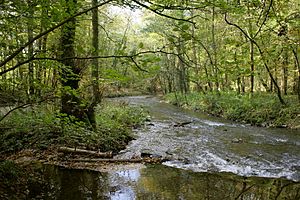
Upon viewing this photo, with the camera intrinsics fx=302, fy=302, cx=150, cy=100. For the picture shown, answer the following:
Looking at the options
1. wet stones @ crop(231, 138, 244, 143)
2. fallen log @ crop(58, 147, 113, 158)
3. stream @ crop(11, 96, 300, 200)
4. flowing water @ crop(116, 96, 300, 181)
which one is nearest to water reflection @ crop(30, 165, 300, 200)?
stream @ crop(11, 96, 300, 200)

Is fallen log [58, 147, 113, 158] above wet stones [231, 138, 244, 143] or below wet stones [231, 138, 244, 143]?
above

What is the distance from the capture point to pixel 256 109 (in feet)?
61.9

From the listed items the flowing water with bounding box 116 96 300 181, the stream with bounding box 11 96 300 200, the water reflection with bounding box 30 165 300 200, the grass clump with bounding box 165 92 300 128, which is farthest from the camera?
the grass clump with bounding box 165 92 300 128

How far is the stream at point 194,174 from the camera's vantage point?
595 centimetres

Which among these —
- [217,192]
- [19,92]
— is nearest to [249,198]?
[217,192]

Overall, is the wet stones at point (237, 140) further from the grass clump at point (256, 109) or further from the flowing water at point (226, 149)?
the grass clump at point (256, 109)

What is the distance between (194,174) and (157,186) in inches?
54.4

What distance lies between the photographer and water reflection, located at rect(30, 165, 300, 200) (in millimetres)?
5832

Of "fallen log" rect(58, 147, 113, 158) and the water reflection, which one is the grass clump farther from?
"fallen log" rect(58, 147, 113, 158)

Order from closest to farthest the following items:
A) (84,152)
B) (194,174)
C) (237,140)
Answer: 1. (194,174)
2. (84,152)
3. (237,140)

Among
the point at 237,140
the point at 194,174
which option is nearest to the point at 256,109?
the point at 237,140

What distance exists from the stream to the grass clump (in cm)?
459

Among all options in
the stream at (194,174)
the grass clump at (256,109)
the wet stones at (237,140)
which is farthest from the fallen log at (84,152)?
the grass clump at (256,109)

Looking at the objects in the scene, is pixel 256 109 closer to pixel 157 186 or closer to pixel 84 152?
pixel 84 152
